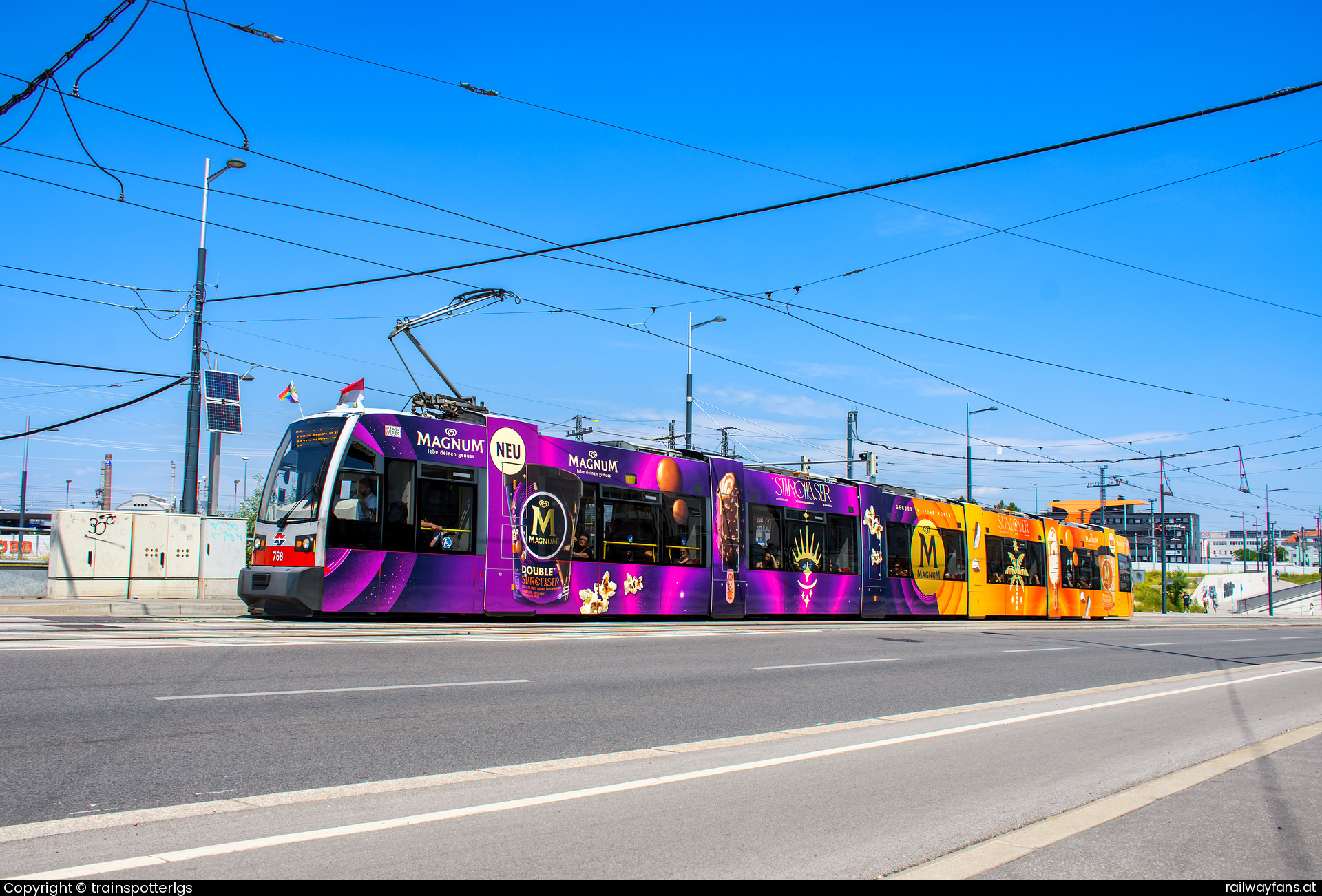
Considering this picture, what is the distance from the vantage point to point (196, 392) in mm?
19469

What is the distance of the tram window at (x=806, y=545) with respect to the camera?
72.6 feet

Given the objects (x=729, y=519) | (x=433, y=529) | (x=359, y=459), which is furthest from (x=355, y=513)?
(x=729, y=519)

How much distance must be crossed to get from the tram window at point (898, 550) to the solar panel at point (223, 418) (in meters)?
16.9

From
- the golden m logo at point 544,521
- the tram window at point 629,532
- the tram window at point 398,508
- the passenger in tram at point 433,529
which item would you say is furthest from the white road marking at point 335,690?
the tram window at point 629,532

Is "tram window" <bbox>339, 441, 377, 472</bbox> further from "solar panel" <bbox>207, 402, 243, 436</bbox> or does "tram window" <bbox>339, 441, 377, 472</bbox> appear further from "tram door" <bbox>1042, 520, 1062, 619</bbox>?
"tram door" <bbox>1042, 520, 1062, 619</bbox>

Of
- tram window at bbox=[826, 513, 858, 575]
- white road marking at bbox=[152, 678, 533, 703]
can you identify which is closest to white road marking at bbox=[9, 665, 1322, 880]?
white road marking at bbox=[152, 678, 533, 703]

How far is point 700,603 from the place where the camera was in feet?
65.1

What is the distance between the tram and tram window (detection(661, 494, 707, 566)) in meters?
0.03

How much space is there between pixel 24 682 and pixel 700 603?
13564 mm

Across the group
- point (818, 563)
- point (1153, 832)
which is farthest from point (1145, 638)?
point (1153, 832)

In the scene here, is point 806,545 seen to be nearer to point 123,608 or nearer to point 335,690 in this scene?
point 123,608

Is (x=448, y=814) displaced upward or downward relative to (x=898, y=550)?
downward

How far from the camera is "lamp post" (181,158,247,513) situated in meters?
18.9

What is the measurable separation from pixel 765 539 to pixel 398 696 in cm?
1400
